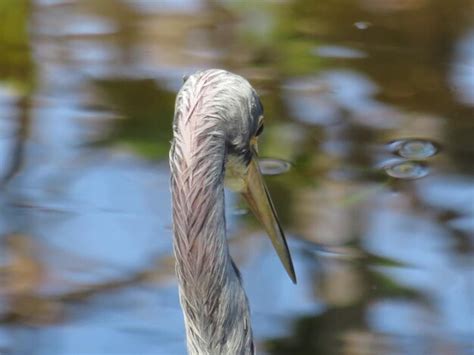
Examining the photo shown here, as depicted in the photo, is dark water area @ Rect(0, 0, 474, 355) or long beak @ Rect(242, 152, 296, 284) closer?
long beak @ Rect(242, 152, 296, 284)

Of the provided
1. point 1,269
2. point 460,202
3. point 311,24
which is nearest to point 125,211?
point 1,269

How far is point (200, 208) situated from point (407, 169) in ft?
5.11

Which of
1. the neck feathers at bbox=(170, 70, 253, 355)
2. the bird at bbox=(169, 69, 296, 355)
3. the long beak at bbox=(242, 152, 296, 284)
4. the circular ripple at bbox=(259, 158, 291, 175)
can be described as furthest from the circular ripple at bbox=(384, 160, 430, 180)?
the neck feathers at bbox=(170, 70, 253, 355)

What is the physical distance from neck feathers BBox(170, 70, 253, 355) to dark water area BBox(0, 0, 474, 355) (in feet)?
2.67

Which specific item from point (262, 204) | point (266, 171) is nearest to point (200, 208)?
point (262, 204)

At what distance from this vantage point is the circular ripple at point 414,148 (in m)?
3.62

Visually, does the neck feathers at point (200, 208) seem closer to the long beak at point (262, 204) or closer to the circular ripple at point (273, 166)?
the long beak at point (262, 204)

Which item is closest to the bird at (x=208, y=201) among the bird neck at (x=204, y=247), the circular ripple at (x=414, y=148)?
the bird neck at (x=204, y=247)

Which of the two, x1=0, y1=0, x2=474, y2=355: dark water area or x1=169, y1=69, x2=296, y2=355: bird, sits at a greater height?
x1=169, y1=69, x2=296, y2=355: bird

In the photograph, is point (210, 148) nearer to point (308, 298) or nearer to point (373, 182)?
point (308, 298)

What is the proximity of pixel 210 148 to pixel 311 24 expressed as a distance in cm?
234

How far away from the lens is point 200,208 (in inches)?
82.7

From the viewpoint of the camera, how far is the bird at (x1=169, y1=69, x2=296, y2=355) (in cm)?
210

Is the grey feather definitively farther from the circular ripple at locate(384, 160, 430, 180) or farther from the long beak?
the circular ripple at locate(384, 160, 430, 180)
